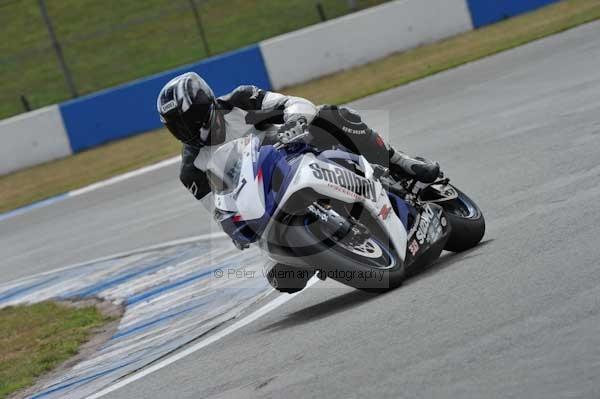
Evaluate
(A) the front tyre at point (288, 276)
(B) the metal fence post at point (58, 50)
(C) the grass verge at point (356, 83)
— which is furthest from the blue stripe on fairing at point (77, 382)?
(B) the metal fence post at point (58, 50)

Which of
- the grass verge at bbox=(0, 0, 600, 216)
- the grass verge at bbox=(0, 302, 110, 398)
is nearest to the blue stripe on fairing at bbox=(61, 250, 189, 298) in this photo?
the grass verge at bbox=(0, 302, 110, 398)

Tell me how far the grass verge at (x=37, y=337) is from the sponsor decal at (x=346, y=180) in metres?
2.77

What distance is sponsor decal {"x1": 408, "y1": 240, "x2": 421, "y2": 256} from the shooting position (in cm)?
699

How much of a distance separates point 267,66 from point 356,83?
2.43 m

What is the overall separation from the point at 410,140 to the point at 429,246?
610 centimetres

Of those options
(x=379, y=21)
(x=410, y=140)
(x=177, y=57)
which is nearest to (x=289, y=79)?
(x=379, y=21)

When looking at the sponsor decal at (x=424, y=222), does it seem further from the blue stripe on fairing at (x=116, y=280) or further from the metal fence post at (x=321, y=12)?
the metal fence post at (x=321, y=12)

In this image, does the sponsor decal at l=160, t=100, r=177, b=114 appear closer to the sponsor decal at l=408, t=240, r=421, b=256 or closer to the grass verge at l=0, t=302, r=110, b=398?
the sponsor decal at l=408, t=240, r=421, b=256

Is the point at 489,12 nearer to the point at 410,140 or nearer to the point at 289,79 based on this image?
the point at 289,79

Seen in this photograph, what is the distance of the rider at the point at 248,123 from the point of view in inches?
267

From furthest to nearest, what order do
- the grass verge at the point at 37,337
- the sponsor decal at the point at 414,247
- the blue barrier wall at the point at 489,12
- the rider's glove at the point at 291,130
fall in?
1. the blue barrier wall at the point at 489,12
2. the grass verge at the point at 37,337
3. the sponsor decal at the point at 414,247
4. the rider's glove at the point at 291,130

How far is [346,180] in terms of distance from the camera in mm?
6652

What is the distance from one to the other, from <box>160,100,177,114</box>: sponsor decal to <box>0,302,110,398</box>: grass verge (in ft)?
7.65

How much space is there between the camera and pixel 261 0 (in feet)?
88.4
